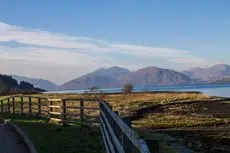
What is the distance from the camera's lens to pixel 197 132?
78.2 feet

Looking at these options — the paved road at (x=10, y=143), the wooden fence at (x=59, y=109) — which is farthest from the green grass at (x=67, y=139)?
the wooden fence at (x=59, y=109)

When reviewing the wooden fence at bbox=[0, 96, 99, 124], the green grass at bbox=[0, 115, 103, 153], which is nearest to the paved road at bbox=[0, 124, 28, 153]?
the green grass at bbox=[0, 115, 103, 153]

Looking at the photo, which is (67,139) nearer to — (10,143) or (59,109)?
(10,143)

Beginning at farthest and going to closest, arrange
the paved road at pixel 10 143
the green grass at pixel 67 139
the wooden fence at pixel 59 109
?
the wooden fence at pixel 59 109 < the paved road at pixel 10 143 < the green grass at pixel 67 139

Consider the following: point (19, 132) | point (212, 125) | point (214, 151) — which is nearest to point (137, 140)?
point (214, 151)

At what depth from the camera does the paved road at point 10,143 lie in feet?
49.2

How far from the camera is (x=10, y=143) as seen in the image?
17.0 meters

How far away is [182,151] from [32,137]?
18.1ft

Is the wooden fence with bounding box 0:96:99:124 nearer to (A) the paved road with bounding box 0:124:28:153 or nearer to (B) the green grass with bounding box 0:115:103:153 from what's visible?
(B) the green grass with bounding box 0:115:103:153

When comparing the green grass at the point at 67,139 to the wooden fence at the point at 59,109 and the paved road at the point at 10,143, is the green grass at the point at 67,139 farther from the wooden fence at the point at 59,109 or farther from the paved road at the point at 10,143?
the wooden fence at the point at 59,109

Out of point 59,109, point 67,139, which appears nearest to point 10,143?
point 67,139

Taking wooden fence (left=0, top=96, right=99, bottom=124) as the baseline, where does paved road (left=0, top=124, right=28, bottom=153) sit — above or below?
below

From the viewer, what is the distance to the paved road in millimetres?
15002

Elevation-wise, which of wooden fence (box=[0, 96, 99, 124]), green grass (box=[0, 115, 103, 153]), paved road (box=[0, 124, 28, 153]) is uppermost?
wooden fence (box=[0, 96, 99, 124])
